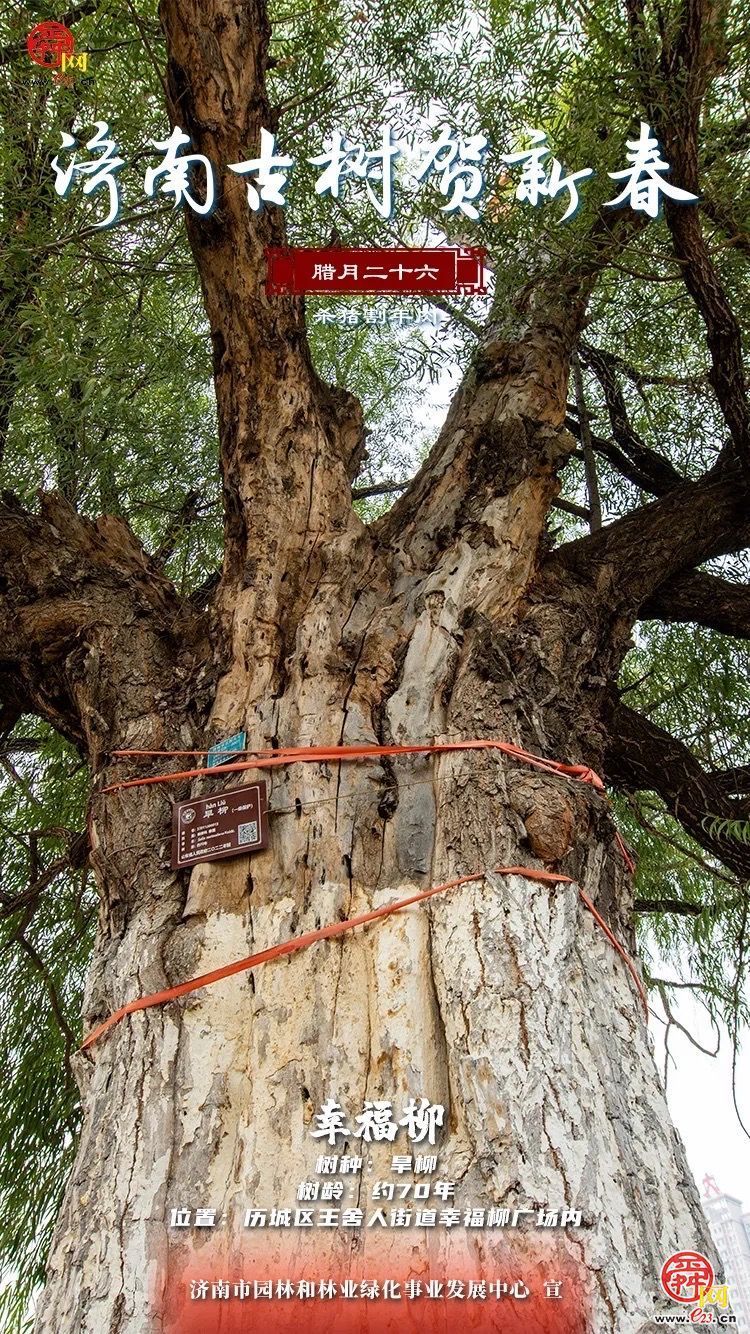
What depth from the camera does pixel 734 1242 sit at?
190 cm

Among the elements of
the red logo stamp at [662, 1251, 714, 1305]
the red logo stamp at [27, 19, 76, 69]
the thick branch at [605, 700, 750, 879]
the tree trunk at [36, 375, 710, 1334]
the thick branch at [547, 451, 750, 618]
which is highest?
the red logo stamp at [27, 19, 76, 69]

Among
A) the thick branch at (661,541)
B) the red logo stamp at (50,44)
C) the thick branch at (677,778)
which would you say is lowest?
the thick branch at (677,778)

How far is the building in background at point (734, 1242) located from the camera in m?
1.07

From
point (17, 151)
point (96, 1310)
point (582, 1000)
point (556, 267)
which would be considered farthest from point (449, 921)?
point (17, 151)

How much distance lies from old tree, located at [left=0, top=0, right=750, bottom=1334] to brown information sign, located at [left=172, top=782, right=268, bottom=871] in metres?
0.03

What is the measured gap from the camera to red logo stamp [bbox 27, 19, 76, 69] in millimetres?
2156

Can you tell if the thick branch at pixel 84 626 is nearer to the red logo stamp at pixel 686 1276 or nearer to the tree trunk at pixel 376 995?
the tree trunk at pixel 376 995

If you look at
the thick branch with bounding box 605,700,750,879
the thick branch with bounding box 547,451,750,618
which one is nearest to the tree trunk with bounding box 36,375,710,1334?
the thick branch with bounding box 547,451,750,618

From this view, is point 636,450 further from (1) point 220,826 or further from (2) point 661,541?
(1) point 220,826

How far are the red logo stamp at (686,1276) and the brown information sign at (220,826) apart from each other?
63cm

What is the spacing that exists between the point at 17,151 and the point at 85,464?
663mm

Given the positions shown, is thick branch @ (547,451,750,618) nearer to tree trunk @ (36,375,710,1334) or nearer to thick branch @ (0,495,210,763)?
tree trunk @ (36,375,710,1334)

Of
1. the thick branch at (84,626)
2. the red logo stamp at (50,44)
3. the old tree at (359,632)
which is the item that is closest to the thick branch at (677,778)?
the old tree at (359,632)

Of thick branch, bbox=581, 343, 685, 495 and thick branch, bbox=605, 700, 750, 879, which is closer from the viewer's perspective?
thick branch, bbox=605, 700, 750, 879
